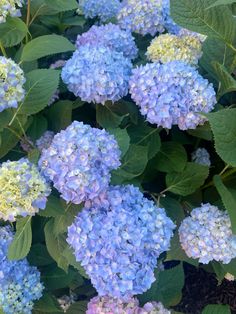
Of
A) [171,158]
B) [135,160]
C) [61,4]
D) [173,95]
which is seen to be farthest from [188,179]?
[61,4]

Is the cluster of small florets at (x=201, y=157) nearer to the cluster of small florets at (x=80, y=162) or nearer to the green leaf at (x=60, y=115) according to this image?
the green leaf at (x=60, y=115)

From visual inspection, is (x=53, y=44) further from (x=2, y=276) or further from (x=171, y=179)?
(x=2, y=276)

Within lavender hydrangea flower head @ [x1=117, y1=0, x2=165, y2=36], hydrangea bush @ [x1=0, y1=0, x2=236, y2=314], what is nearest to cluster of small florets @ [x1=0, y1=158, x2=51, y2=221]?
hydrangea bush @ [x1=0, y1=0, x2=236, y2=314]

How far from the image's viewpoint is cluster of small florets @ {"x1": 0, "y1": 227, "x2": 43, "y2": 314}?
139 centimetres

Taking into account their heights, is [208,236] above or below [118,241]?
below

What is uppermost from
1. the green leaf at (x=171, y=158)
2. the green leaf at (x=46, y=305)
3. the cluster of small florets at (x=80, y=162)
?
the cluster of small florets at (x=80, y=162)

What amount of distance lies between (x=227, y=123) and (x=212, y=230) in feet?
0.95

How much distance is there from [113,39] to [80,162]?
62 cm

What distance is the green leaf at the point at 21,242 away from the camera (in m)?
1.33

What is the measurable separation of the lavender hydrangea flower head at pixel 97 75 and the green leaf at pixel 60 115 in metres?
0.13

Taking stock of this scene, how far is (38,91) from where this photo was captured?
4.82 ft

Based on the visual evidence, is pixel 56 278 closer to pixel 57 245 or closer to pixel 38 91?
pixel 57 245

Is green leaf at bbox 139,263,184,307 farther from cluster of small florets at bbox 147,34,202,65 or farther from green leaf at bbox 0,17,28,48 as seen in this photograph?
green leaf at bbox 0,17,28,48

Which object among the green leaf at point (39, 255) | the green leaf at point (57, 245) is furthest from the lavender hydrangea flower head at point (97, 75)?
the green leaf at point (39, 255)
